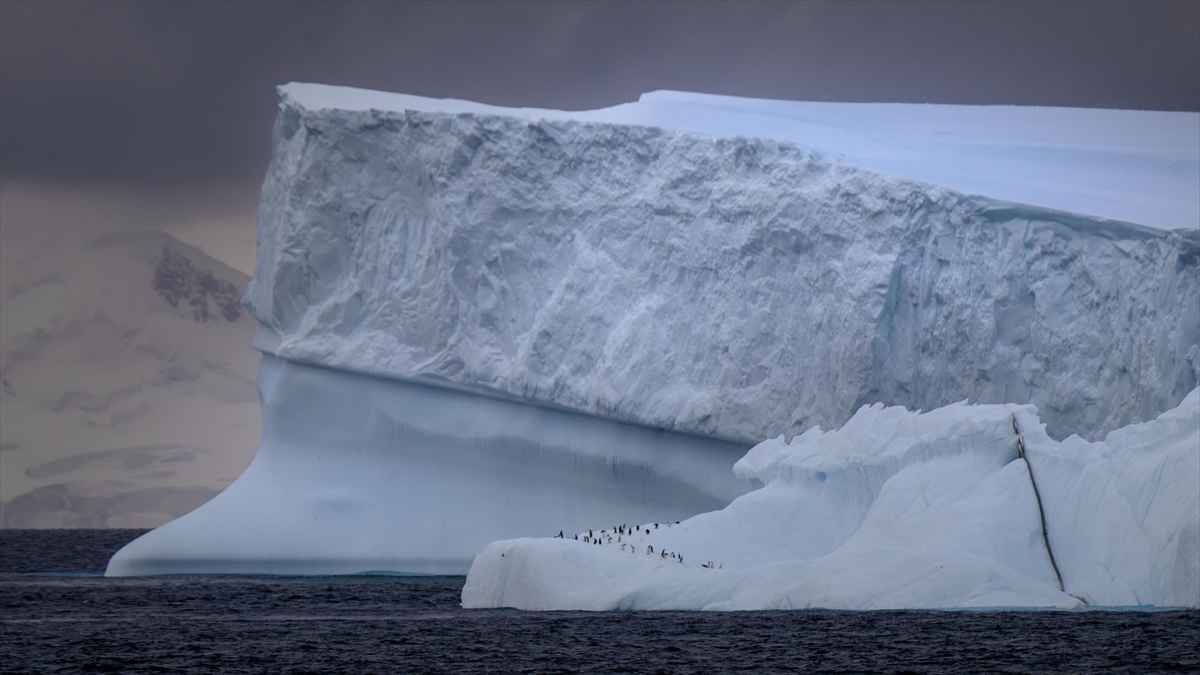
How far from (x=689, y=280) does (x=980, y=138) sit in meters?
4.39

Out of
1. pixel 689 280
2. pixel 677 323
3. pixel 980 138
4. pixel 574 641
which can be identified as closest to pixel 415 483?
pixel 677 323

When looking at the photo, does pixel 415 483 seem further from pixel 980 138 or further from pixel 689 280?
pixel 980 138

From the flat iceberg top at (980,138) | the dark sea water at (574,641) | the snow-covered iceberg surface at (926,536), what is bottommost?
the dark sea water at (574,641)

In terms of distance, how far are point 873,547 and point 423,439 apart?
21.8 ft

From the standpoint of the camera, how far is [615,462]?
14.0m

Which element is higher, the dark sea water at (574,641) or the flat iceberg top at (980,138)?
the flat iceberg top at (980,138)

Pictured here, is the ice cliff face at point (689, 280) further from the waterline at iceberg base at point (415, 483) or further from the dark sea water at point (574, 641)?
the dark sea water at point (574, 641)

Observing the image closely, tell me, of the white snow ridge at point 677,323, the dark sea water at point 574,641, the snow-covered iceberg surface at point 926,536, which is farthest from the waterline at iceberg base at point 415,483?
the dark sea water at point 574,641

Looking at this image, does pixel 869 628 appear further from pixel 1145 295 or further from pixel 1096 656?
pixel 1145 295

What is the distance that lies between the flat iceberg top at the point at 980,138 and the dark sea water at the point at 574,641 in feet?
18.4

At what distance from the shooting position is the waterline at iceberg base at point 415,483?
1389cm

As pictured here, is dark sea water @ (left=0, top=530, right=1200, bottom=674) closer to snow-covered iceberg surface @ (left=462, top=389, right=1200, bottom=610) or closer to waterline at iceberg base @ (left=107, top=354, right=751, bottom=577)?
snow-covered iceberg surface @ (left=462, top=389, right=1200, bottom=610)

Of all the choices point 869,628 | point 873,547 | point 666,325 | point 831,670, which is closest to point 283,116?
point 666,325

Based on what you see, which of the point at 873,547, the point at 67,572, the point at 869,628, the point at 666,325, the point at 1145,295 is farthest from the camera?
the point at 67,572
